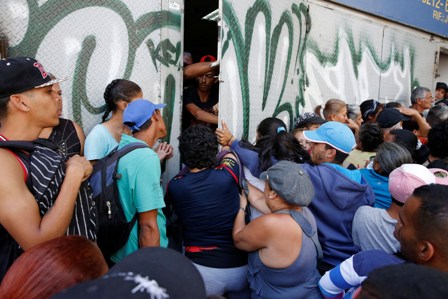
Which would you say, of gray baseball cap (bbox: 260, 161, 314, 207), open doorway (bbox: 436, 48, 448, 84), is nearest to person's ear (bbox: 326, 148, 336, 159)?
gray baseball cap (bbox: 260, 161, 314, 207)

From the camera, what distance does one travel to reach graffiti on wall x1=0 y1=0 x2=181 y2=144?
8.38ft

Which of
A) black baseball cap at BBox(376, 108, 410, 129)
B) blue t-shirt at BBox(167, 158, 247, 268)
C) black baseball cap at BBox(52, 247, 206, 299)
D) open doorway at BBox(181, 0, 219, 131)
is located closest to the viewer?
black baseball cap at BBox(52, 247, 206, 299)

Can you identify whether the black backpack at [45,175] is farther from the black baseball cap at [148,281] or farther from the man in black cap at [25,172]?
the black baseball cap at [148,281]

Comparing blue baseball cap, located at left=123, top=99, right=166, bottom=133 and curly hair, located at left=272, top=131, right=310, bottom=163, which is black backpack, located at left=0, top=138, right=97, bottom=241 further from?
curly hair, located at left=272, top=131, right=310, bottom=163

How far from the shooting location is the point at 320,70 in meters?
4.57

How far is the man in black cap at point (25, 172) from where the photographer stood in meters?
1.33

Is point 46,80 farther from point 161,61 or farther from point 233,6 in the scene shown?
point 233,6

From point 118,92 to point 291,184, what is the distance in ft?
4.96

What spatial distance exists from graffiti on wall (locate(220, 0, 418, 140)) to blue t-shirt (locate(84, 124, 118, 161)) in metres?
1.02

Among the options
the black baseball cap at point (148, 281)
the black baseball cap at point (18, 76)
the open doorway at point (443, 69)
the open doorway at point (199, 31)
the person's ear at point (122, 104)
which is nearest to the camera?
the black baseball cap at point (148, 281)

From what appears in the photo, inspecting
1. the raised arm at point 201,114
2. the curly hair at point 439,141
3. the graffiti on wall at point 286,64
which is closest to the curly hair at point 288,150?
the graffiti on wall at point 286,64

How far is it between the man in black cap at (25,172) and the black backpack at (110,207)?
0.34 metres

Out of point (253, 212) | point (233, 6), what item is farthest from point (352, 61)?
point (253, 212)

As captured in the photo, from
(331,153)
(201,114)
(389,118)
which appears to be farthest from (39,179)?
(389,118)
